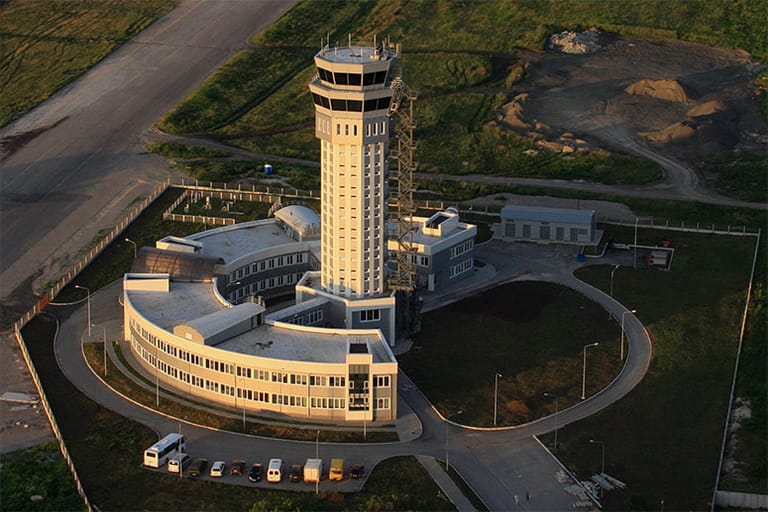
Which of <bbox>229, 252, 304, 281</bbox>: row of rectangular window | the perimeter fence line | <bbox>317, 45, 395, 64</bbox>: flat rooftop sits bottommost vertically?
the perimeter fence line

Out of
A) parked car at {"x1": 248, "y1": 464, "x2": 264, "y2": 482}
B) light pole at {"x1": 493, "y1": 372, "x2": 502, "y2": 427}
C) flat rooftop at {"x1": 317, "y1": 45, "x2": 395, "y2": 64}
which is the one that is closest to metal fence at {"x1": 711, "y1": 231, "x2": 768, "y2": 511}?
light pole at {"x1": 493, "y1": 372, "x2": 502, "y2": 427}

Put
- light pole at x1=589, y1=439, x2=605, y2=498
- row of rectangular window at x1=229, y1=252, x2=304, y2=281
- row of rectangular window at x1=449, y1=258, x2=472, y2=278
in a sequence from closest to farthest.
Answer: light pole at x1=589, y1=439, x2=605, y2=498
row of rectangular window at x1=229, y1=252, x2=304, y2=281
row of rectangular window at x1=449, y1=258, x2=472, y2=278

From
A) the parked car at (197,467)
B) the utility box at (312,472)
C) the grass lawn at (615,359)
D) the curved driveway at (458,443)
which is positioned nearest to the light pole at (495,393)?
the grass lawn at (615,359)

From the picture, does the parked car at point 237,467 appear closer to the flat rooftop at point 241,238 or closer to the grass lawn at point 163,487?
the grass lawn at point 163,487

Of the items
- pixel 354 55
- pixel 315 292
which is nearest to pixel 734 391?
pixel 315 292

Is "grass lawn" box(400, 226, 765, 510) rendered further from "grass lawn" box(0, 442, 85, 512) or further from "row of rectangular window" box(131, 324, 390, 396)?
"grass lawn" box(0, 442, 85, 512)

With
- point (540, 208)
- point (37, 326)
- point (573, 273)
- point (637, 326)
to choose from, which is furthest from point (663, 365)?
point (37, 326)
